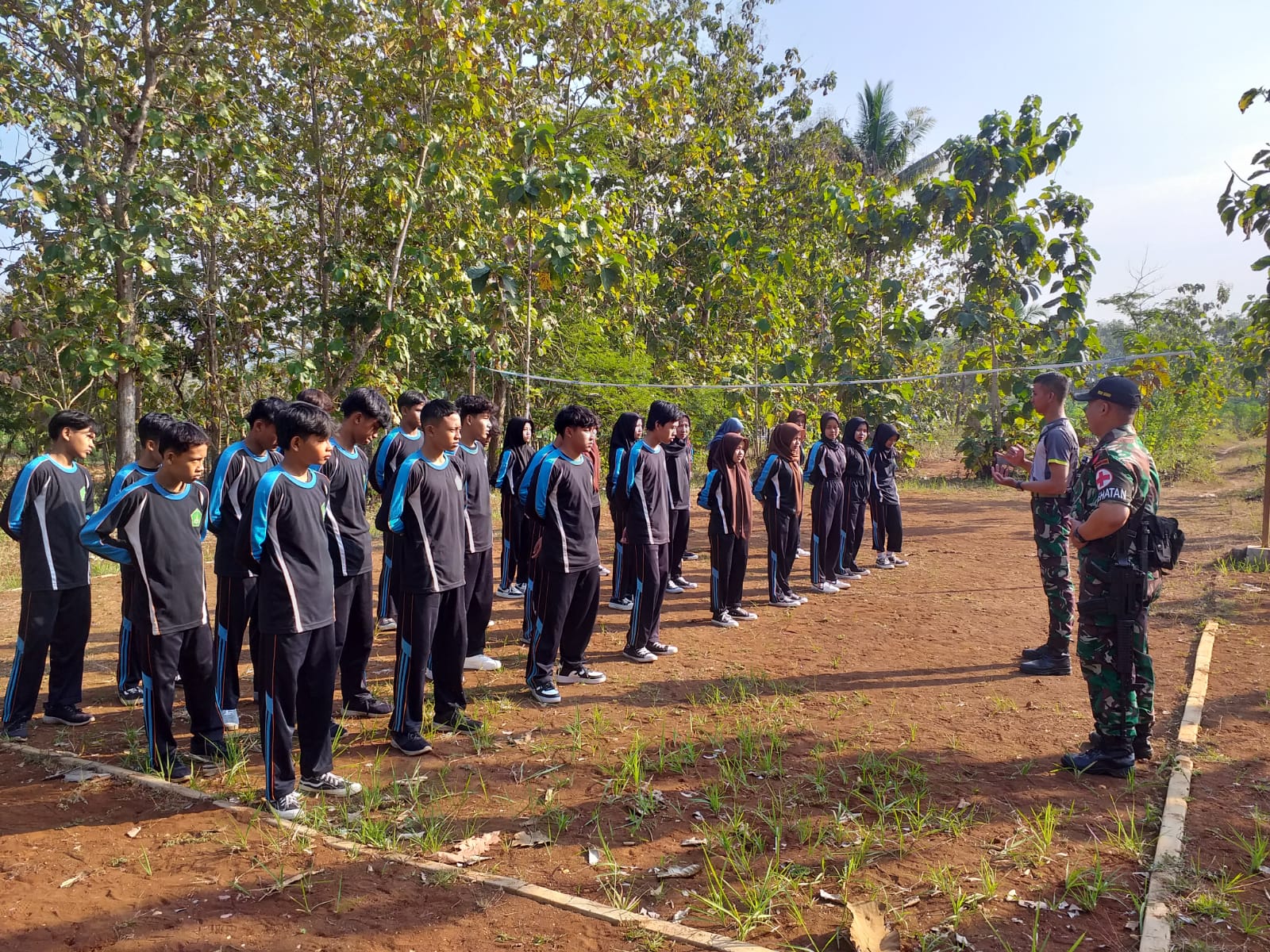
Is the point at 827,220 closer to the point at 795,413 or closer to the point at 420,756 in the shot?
the point at 795,413

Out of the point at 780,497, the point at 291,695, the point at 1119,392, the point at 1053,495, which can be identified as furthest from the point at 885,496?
the point at 291,695

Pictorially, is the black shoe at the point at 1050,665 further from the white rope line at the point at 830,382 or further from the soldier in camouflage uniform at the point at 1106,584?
the white rope line at the point at 830,382

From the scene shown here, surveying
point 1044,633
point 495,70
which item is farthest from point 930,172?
point 1044,633

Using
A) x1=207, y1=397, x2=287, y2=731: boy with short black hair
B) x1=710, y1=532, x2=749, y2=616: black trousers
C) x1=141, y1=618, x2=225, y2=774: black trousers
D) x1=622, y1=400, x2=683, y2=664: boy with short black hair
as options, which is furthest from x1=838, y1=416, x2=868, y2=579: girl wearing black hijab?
x1=141, y1=618, x2=225, y2=774: black trousers

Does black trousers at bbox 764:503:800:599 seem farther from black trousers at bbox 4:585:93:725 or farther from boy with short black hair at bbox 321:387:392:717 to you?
black trousers at bbox 4:585:93:725

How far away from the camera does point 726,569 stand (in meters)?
7.60

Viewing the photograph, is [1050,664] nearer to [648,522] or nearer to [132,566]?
[648,522]

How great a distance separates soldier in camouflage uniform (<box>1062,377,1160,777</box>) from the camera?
14.2 ft

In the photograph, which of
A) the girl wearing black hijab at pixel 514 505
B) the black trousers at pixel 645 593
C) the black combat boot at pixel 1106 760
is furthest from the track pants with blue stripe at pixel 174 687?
the black combat boot at pixel 1106 760

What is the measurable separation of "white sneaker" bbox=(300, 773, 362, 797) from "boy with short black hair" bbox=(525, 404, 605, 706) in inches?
61.8

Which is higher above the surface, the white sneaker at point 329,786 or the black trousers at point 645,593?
the black trousers at point 645,593

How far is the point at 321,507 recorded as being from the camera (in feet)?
13.5

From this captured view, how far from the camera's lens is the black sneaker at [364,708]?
5250 mm

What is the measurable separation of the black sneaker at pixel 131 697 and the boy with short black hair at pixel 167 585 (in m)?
1.24
